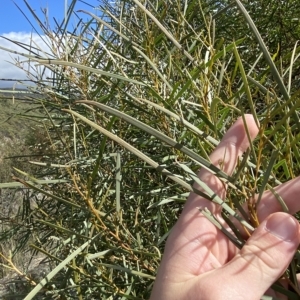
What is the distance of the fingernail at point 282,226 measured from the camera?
19.3 inches

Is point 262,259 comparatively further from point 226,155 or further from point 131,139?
point 131,139

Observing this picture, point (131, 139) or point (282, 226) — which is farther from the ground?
point (131, 139)

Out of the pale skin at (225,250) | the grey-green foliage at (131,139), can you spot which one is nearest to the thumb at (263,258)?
the pale skin at (225,250)

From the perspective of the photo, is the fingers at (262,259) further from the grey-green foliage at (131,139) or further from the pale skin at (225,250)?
the grey-green foliage at (131,139)

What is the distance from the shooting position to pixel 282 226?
19.5 inches

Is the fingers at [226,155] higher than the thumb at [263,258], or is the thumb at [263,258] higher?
the fingers at [226,155]

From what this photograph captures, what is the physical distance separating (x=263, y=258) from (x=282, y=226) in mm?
39

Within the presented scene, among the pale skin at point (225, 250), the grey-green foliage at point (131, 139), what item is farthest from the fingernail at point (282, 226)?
the grey-green foliage at point (131, 139)

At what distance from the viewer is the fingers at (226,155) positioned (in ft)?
1.67

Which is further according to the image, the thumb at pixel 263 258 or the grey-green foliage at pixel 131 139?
the grey-green foliage at pixel 131 139

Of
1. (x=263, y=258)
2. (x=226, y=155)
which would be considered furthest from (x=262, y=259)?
(x=226, y=155)

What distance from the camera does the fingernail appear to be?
490 mm

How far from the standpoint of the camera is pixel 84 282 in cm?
91

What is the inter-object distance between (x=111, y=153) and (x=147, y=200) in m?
0.10
